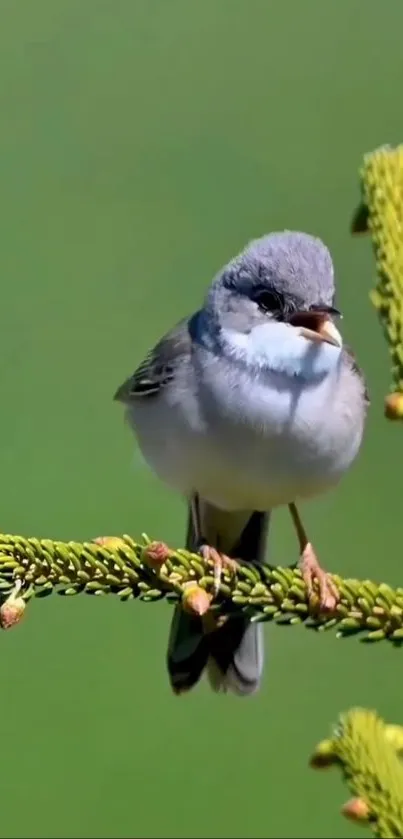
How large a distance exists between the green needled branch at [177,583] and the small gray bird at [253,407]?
0.43 meters

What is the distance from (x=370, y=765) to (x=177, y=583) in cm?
54

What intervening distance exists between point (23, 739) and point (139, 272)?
2421 mm

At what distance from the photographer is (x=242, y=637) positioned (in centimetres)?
318

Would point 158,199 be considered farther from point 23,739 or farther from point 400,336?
point 400,336

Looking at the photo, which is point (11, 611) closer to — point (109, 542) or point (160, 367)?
point (109, 542)

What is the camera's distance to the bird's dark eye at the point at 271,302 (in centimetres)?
293

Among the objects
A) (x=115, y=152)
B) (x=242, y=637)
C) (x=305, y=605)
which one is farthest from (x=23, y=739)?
(x=115, y=152)

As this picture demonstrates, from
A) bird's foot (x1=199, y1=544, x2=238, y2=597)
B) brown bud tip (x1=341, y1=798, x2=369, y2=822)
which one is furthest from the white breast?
brown bud tip (x1=341, y1=798, x2=369, y2=822)

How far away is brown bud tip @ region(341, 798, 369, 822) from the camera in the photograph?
5.50 feet

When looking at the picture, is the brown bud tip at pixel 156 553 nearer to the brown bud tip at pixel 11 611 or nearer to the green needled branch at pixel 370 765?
the brown bud tip at pixel 11 611

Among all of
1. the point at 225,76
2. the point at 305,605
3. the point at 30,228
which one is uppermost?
the point at 225,76

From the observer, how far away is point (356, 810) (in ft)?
5.52

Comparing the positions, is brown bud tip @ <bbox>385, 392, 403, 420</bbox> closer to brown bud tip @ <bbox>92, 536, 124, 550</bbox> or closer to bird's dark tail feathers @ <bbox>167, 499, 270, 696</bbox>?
brown bud tip @ <bbox>92, 536, 124, 550</bbox>

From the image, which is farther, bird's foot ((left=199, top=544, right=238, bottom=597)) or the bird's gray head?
the bird's gray head
